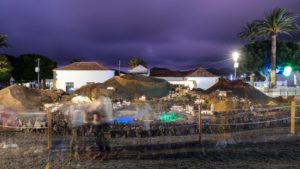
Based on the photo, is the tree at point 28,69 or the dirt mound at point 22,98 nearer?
the dirt mound at point 22,98

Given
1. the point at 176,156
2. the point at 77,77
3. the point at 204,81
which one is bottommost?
the point at 176,156

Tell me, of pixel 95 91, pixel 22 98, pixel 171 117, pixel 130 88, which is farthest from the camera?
pixel 130 88

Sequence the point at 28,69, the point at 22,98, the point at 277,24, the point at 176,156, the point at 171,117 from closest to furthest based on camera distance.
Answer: the point at 176,156 → the point at 171,117 → the point at 22,98 → the point at 277,24 → the point at 28,69

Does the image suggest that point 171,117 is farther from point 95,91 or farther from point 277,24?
point 277,24

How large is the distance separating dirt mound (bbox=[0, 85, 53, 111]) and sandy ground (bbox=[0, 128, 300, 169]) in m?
11.1

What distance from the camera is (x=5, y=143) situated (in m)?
14.3

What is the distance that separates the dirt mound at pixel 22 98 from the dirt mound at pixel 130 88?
396 centimetres

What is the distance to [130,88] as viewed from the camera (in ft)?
111

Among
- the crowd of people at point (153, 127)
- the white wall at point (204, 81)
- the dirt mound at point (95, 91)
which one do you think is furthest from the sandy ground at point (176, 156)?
the white wall at point (204, 81)

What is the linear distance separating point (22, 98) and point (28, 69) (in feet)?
176

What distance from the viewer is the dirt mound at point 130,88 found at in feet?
104

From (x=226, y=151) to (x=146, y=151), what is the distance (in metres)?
2.55

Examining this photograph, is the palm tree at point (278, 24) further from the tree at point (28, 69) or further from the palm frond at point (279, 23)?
the tree at point (28, 69)

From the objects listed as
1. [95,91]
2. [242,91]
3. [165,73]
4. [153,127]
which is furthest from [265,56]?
[153,127]
